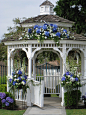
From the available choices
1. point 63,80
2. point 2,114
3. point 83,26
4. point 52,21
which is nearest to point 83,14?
point 83,26

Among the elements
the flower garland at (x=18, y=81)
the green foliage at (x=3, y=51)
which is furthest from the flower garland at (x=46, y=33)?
the green foliage at (x=3, y=51)

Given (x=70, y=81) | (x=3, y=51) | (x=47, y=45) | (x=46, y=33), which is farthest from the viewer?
(x=3, y=51)

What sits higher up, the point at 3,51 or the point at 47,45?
the point at 3,51

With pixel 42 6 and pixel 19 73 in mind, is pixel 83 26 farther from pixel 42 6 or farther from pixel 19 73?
pixel 19 73

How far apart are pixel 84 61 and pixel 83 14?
32.7 ft

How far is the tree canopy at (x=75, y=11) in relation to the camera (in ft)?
59.7

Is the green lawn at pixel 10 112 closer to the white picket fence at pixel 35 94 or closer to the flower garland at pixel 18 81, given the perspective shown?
the white picket fence at pixel 35 94

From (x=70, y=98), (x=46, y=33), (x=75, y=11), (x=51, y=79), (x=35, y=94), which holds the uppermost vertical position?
(x=75, y=11)

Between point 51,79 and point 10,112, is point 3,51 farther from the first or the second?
point 10,112

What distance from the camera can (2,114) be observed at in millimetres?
8273

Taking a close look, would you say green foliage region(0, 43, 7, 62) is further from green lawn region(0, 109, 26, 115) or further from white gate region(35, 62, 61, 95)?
green lawn region(0, 109, 26, 115)

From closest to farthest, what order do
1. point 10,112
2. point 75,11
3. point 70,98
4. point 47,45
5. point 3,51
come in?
point 10,112, point 70,98, point 47,45, point 3,51, point 75,11

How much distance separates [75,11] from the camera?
18734mm

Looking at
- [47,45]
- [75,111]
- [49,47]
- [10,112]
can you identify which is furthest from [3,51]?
[75,111]
